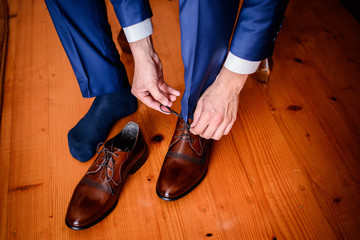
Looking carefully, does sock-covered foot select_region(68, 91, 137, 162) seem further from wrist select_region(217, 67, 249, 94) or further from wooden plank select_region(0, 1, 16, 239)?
wrist select_region(217, 67, 249, 94)

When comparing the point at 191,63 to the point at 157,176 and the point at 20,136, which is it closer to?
the point at 157,176

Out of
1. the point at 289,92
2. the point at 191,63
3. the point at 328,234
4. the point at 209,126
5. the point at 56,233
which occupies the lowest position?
the point at 56,233

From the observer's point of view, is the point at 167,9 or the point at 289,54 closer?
the point at 289,54

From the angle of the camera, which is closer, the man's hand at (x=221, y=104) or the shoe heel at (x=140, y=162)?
the man's hand at (x=221, y=104)

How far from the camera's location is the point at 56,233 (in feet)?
2.61

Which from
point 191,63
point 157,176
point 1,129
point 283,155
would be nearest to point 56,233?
point 157,176

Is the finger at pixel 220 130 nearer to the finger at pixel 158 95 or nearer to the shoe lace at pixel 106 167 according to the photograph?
the finger at pixel 158 95

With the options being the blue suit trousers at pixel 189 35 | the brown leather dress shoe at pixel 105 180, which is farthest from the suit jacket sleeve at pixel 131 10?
the brown leather dress shoe at pixel 105 180

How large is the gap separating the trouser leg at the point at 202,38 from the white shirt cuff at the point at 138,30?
12 cm

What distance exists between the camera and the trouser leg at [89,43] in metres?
0.71

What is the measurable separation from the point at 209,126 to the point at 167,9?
39.4 inches

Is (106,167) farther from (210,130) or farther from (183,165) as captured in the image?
(210,130)

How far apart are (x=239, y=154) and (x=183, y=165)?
9.3 inches

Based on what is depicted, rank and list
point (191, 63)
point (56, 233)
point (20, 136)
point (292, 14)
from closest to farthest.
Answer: point (191, 63) < point (56, 233) < point (20, 136) < point (292, 14)
